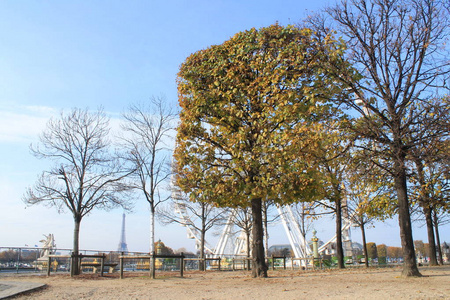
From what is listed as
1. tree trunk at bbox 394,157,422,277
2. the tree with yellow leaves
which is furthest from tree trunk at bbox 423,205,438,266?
the tree with yellow leaves

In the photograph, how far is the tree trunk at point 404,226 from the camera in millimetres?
10000

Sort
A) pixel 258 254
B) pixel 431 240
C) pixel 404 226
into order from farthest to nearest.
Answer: pixel 431 240 → pixel 258 254 → pixel 404 226

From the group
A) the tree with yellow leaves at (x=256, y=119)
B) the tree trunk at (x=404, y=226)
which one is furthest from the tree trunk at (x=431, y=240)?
the tree with yellow leaves at (x=256, y=119)

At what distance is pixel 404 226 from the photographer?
10391 mm

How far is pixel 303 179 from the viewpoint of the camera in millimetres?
10750

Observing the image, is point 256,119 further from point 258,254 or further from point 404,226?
point 404,226

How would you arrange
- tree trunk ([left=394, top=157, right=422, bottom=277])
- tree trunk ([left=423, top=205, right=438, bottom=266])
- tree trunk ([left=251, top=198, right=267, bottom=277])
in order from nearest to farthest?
tree trunk ([left=394, top=157, right=422, bottom=277]), tree trunk ([left=251, top=198, right=267, bottom=277]), tree trunk ([left=423, top=205, right=438, bottom=266])

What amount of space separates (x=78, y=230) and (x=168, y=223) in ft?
40.6

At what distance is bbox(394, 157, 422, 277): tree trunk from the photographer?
10.0m

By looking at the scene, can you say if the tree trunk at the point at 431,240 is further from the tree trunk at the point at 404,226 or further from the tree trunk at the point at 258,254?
the tree trunk at the point at 258,254

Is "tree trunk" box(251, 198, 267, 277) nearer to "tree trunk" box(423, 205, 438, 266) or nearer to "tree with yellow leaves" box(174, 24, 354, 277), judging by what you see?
"tree with yellow leaves" box(174, 24, 354, 277)

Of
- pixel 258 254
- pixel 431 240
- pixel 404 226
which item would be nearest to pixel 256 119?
pixel 258 254

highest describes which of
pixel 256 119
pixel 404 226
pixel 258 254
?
pixel 256 119

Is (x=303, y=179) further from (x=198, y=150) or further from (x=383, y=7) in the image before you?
(x=383, y=7)
